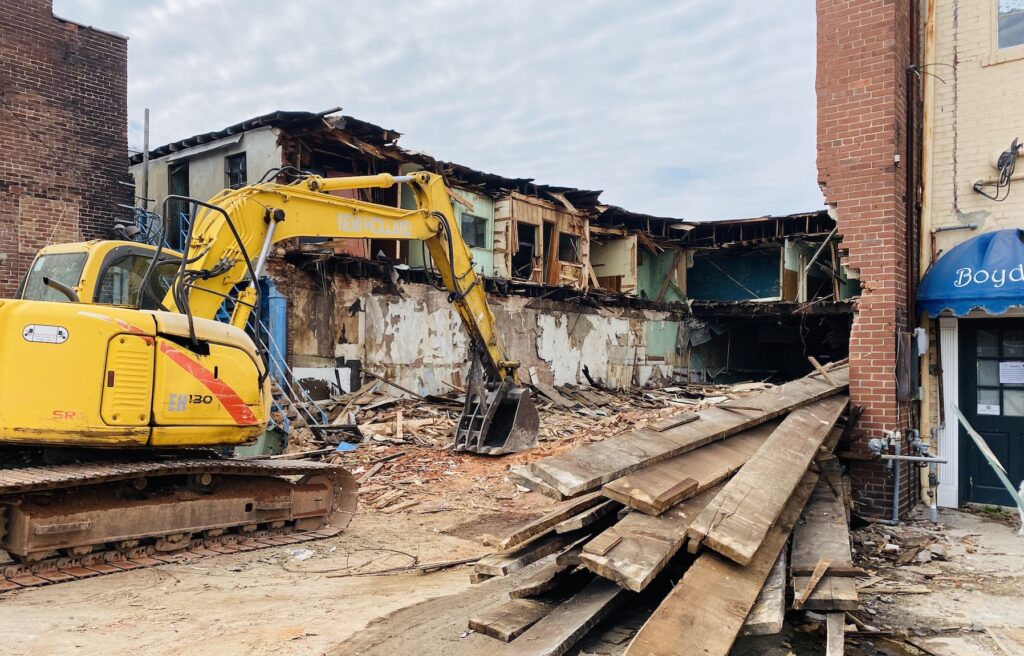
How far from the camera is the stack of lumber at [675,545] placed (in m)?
4.00

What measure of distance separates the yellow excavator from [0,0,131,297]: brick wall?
888cm

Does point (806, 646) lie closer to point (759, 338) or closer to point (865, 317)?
point (865, 317)

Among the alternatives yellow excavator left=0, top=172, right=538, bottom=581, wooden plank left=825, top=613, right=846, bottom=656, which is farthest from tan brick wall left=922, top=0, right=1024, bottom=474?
yellow excavator left=0, top=172, right=538, bottom=581

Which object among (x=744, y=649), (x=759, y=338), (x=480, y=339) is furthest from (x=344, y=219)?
(x=759, y=338)

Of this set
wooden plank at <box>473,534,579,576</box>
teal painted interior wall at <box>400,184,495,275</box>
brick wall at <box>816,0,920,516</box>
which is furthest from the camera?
teal painted interior wall at <box>400,184,495,275</box>

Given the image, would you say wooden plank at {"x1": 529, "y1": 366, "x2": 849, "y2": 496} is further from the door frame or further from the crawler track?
the crawler track

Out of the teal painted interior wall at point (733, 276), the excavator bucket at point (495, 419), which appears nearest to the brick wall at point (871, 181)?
the excavator bucket at point (495, 419)

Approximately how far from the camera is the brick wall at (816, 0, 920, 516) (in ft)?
28.2

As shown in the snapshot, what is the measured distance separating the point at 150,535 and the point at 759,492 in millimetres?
5693

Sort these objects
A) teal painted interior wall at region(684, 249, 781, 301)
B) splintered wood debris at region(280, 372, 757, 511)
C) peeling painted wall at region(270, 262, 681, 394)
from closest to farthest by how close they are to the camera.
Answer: splintered wood debris at region(280, 372, 757, 511), peeling painted wall at region(270, 262, 681, 394), teal painted interior wall at region(684, 249, 781, 301)

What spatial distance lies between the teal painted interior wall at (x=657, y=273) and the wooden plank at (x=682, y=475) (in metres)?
22.3

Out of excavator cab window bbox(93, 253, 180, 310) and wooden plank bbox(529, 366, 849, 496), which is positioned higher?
excavator cab window bbox(93, 253, 180, 310)

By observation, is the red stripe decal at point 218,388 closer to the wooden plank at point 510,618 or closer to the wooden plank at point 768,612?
the wooden plank at point 510,618

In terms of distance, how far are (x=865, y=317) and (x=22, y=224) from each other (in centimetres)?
1584
